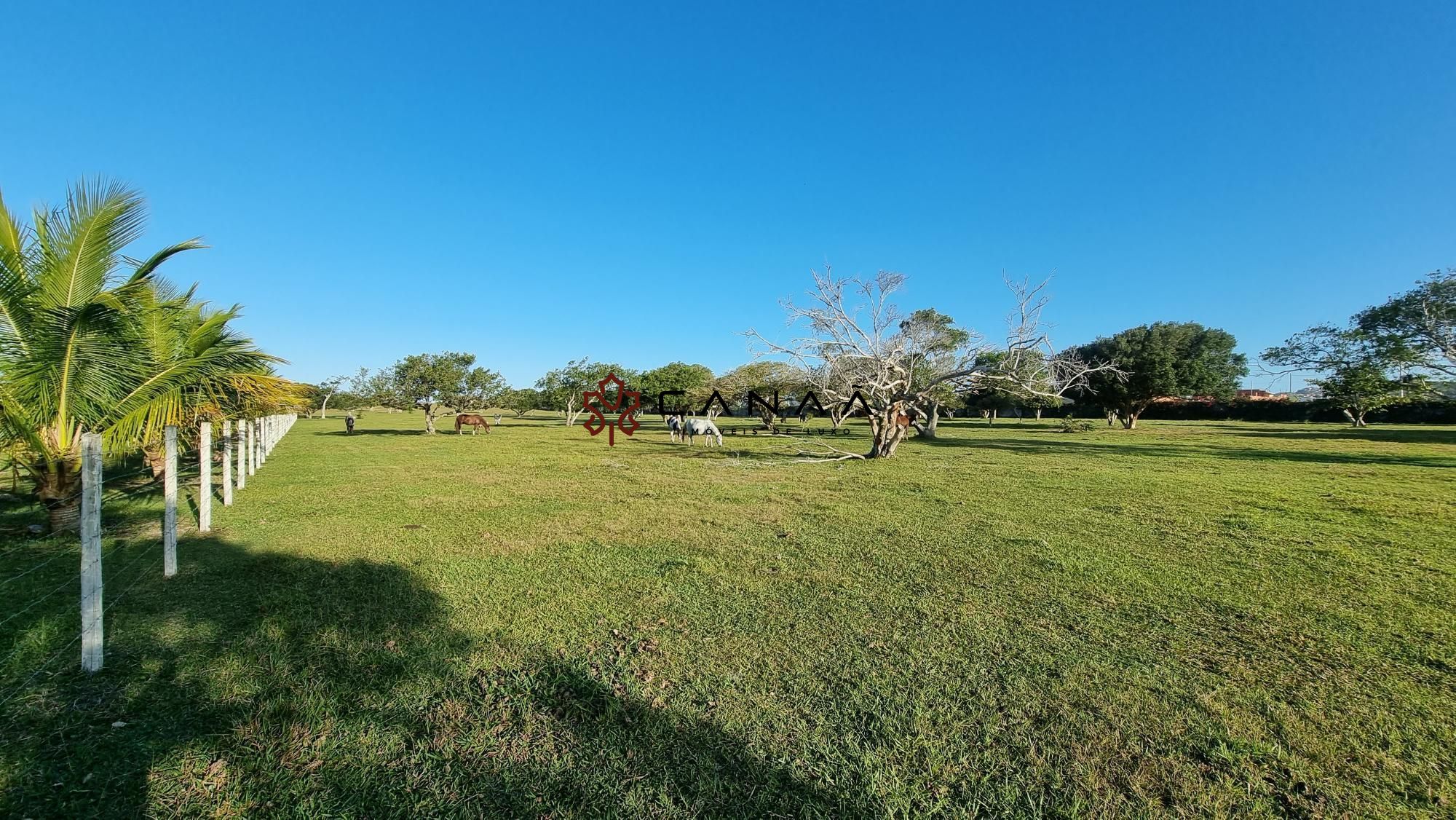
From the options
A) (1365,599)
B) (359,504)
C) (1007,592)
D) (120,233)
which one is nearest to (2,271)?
(120,233)

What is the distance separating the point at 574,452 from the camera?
62.5 ft

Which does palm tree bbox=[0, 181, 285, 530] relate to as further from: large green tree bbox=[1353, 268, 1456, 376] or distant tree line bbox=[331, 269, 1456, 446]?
large green tree bbox=[1353, 268, 1456, 376]

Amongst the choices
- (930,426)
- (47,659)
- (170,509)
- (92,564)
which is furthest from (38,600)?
(930,426)

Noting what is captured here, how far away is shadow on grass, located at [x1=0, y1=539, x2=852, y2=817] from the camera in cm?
229

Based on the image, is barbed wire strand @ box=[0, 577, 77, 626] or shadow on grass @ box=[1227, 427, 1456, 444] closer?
barbed wire strand @ box=[0, 577, 77, 626]

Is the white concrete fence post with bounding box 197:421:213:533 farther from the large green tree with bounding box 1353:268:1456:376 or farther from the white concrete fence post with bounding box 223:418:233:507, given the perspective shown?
the large green tree with bounding box 1353:268:1456:376

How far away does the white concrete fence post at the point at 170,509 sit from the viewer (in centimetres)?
491

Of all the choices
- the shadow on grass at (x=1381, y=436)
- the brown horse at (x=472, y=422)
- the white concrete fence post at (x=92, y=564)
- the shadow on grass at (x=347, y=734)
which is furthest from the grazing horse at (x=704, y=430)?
the shadow on grass at (x=1381, y=436)

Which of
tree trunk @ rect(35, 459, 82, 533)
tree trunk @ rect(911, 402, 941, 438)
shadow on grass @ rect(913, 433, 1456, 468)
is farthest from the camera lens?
tree trunk @ rect(911, 402, 941, 438)

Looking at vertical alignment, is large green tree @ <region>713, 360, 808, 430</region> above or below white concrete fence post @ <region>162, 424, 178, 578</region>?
above

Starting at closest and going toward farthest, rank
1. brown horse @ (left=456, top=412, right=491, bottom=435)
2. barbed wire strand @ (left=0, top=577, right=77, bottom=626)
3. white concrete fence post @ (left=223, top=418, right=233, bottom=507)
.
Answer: barbed wire strand @ (left=0, top=577, right=77, bottom=626)
white concrete fence post @ (left=223, top=418, right=233, bottom=507)
brown horse @ (left=456, top=412, right=491, bottom=435)

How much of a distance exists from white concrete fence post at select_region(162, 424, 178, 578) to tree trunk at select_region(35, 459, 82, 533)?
1.99m

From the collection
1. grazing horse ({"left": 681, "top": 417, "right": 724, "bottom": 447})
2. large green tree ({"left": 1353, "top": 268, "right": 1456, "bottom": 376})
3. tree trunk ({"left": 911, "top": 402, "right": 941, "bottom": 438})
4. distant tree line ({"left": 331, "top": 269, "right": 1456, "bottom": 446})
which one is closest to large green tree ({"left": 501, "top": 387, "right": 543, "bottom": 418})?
distant tree line ({"left": 331, "top": 269, "right": 1456, "bottom": 446})

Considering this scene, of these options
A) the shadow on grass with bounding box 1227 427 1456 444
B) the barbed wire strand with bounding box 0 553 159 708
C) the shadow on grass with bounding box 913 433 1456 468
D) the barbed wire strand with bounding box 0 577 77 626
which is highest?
the shadow on grass with bounding box 1227 427 1456 444
